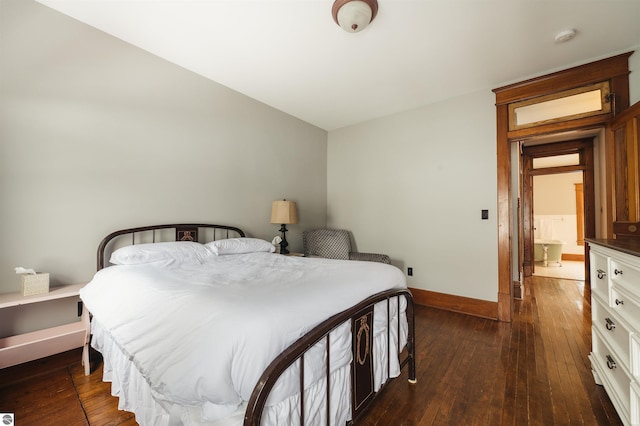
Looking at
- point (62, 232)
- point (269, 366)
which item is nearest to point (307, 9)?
point (269, 366)

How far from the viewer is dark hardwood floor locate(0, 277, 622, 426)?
5.11 ft

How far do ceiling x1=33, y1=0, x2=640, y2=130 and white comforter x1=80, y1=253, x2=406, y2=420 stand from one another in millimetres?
1938

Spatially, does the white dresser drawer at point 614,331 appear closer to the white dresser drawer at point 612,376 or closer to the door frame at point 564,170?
the white dresser drawer at point 612,376

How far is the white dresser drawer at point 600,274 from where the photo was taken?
1.69 metres

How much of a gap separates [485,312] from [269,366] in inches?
124

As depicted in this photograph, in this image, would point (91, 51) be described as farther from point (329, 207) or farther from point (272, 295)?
point (329, 207)

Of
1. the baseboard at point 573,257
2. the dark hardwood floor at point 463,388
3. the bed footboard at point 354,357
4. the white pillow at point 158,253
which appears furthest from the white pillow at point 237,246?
the baseboard at point 573,257

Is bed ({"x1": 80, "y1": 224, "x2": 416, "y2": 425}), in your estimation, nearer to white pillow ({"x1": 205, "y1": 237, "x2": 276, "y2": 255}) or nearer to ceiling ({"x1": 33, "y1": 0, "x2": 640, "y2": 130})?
white pillow ({"x1": 205, "y1": 237, "x2": 276, "y2": 255})

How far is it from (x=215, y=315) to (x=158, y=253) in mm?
1426

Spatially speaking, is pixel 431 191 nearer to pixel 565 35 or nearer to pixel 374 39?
pixel 565 35

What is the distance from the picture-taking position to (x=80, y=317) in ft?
7.24

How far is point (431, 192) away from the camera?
3588 millimetres

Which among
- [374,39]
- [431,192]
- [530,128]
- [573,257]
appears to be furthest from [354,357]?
[573,257]

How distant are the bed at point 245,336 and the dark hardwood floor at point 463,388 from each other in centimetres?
17
